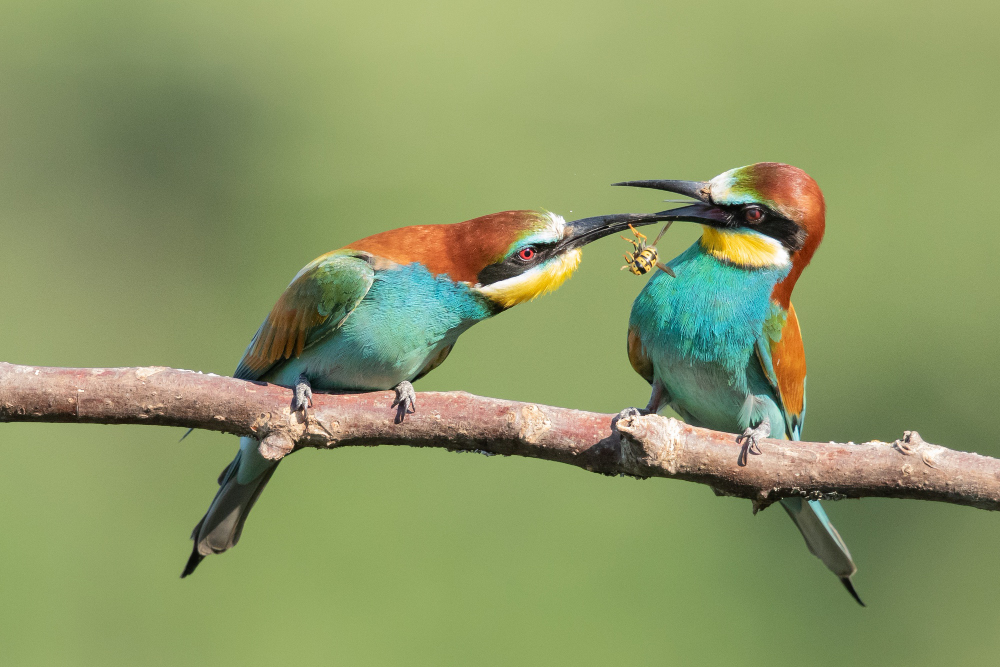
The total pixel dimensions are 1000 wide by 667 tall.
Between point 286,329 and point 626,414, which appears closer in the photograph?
point 626,414

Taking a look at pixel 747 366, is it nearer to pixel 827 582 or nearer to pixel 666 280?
pixel 666 280

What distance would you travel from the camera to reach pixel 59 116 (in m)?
4.75

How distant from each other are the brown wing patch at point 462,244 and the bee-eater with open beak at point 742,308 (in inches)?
11.2

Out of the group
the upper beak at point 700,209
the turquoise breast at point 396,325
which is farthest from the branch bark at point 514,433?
the upper beak at point 700,209

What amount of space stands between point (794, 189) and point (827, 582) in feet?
8.20

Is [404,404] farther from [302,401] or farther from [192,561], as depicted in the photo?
[192,561]

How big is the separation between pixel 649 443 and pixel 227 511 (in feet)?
3.88

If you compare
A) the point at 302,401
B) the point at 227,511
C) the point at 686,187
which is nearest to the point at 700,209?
the point at 686,187

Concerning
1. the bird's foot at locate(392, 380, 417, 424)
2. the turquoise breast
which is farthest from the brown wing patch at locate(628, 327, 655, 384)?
the bird's foot at locate(392, 380, 417, 424)

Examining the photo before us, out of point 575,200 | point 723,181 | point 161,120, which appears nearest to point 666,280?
point 723,181

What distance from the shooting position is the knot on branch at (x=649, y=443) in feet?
4.74

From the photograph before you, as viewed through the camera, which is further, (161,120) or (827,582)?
(161,120)

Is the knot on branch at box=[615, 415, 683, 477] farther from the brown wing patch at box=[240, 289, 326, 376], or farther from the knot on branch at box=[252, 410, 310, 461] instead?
the brown wing patch at box=[240, 289, 326, 376]

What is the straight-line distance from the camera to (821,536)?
206 cm
